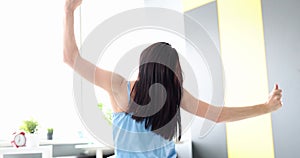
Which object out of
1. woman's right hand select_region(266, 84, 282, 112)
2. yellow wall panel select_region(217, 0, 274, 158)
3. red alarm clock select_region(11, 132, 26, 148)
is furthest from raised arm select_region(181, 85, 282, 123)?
red alarm clock select_region(11, 132, 26, 148)

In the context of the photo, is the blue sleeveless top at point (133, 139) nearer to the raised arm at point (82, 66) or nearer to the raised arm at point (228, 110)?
the raised arm at point (82, 66)

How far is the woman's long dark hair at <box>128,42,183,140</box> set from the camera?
110 centimetres

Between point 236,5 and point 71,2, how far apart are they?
5.32 feet

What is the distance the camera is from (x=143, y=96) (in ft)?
3.60

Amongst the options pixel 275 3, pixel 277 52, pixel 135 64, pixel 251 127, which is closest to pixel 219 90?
pixel 251 127

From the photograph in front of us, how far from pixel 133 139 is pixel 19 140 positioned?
1597mm

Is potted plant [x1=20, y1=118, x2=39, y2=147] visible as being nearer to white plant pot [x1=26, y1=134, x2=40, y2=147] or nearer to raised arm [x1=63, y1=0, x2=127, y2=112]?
white plant pot [x1=26, y1=134, x2=40, y2=147]

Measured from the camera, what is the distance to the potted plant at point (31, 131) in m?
2.48

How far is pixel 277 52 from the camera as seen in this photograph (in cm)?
214

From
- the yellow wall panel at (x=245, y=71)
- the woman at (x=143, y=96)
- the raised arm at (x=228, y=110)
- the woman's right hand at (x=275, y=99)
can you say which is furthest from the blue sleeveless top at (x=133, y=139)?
the yellow wall panel at (x=245, y=71)

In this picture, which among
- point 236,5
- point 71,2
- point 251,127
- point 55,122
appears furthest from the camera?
point 55,122

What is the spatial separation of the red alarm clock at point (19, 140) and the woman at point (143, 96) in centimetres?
153

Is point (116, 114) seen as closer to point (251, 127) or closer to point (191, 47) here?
point (251, 127)

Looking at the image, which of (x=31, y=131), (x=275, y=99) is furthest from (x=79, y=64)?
(x=31, y=131)
